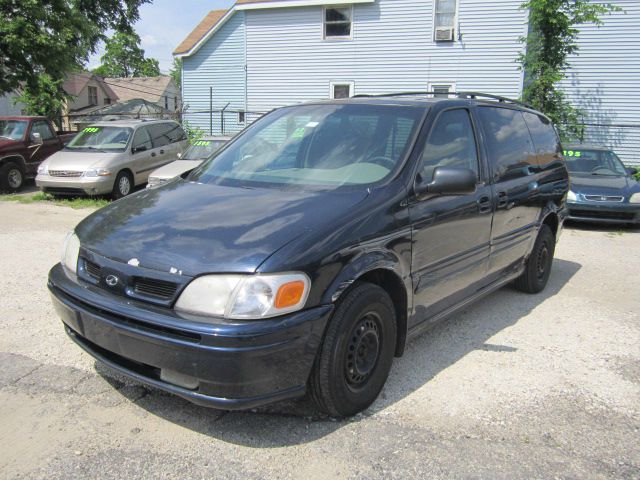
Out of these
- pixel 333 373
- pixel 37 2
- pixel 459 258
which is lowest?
pixel 333 373

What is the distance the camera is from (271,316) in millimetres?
2643

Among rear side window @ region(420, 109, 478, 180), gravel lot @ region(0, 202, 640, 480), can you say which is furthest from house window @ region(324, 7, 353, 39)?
gravel lot @ region(0, 202, 640, 480)

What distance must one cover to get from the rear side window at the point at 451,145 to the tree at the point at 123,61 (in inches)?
3206

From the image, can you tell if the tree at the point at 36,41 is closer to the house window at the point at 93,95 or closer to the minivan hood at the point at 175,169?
the minivan hood at the point at 175,169

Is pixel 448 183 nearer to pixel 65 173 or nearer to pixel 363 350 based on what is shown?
pixel 363 350

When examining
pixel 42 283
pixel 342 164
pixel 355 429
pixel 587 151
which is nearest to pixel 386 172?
pixel 342 164

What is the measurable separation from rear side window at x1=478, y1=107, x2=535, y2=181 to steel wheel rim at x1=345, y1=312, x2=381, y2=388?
193 centimetres

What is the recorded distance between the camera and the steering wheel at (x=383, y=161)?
356cm

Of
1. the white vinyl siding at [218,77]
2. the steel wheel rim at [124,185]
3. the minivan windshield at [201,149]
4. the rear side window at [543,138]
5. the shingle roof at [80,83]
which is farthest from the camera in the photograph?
the shingle roof at [80,83]

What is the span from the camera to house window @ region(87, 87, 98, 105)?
4914 cm

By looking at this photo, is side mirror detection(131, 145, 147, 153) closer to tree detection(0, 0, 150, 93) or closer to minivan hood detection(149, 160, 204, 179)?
minivan hood detection(149, 160, 204, 179)

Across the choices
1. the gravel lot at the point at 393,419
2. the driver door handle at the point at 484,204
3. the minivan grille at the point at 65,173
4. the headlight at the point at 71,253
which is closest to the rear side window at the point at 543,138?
the driver door handle at the point at 484,204

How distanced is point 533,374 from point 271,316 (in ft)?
7.27

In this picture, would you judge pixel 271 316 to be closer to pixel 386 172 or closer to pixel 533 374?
pixel 386 172
